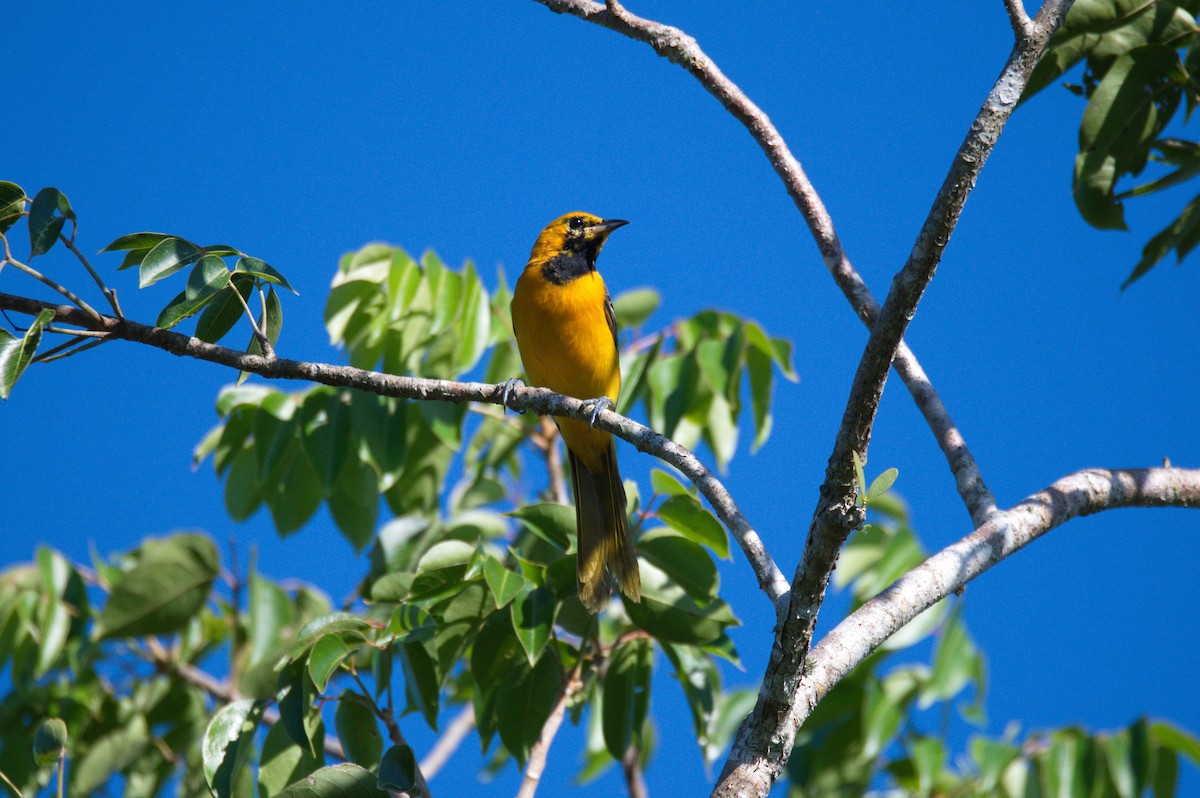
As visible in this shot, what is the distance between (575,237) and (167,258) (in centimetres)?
324

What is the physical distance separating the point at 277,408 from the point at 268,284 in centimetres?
127

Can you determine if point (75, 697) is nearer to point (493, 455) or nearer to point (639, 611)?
point (493, 455)

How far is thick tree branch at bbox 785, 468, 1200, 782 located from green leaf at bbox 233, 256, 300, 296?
1684mm

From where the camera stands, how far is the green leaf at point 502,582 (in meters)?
2.92

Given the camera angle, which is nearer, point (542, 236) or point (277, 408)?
point (277, 408)

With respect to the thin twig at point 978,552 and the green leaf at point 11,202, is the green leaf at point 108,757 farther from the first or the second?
the thin twig at point 978,552

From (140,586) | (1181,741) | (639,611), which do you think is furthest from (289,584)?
(1181,741)

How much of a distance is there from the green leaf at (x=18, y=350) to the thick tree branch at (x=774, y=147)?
201cm

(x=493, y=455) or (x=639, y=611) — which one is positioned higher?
(x=493, y=455)

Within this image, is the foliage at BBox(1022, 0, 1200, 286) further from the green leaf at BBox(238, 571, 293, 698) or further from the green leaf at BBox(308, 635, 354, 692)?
the green leaf at BBox(238, 571, 293, 698)

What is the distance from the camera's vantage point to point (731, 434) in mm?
4574

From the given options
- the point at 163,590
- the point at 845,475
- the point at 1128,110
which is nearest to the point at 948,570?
the point at 845,475

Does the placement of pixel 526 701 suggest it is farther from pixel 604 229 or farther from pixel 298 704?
pixel 604 229

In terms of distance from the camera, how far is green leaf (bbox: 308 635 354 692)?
9.05ft
